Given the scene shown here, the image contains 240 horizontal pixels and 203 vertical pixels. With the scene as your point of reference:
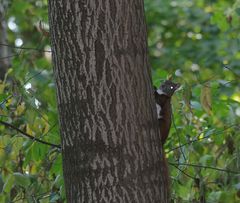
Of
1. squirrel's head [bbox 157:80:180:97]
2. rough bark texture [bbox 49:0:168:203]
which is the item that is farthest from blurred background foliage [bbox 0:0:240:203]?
rough bark texture [bbox 49:0:168:203]

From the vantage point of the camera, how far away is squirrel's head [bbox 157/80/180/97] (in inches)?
98.0

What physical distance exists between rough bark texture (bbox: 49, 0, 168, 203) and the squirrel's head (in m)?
0.43

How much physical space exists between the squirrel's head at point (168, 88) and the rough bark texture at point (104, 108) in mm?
430

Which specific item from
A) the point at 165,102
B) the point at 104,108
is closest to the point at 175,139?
the point at 165,102

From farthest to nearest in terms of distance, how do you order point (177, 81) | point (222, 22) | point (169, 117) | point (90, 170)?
point (222, 22)
point (177, 81)
point (169, 117)
point (90, 170)

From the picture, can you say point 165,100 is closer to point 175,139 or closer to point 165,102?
point 165,102

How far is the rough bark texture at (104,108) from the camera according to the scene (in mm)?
2000

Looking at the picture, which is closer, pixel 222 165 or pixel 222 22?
pixel 222 165

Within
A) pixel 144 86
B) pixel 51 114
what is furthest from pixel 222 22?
pixel 144 86

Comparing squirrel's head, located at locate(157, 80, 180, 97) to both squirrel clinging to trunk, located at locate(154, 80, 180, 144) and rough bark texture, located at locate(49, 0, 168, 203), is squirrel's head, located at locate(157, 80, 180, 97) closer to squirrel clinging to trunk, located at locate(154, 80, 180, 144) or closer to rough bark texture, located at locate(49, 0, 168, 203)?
squirrel clinging to trunk, located at locate(154, 80, 180, 144)

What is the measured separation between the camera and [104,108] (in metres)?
2.00

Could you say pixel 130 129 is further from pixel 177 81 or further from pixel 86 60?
pixel 177 81

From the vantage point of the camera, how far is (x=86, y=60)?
201 centimetres

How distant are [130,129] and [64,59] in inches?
11.8
